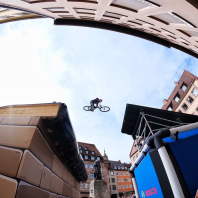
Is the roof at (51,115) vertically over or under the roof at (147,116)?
under

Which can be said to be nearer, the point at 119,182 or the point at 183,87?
the point at 183,87

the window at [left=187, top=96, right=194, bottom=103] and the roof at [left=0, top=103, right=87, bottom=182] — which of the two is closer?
the roof at [left=0, top=103, right=87, bottom=182]

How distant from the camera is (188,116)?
13.4ft

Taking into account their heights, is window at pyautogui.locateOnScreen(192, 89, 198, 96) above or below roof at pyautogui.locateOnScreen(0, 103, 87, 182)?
above

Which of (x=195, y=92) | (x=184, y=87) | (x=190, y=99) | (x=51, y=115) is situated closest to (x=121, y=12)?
(x=51, y=115)

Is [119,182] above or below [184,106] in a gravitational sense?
below

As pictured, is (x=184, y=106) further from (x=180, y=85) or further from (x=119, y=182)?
(x=119, y=182)

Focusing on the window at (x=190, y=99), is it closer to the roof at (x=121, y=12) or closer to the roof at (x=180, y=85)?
the roof at (x=180, y=85)

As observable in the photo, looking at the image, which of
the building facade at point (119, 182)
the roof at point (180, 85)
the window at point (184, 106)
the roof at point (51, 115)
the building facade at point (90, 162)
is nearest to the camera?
the roof at point (51, 115)

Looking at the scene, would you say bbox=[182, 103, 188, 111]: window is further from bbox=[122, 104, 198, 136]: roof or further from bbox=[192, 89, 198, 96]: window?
bbox=[122, 104, 198, 136]: roof

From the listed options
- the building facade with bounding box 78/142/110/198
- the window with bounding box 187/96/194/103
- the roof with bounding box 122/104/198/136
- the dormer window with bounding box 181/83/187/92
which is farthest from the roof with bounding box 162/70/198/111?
the roof with bounding box 122/104/198/136

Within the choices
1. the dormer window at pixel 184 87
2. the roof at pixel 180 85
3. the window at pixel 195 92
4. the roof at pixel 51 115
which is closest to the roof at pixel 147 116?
the roof at pixel 51 115

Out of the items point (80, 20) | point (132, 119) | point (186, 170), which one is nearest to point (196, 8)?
point (132, 119)

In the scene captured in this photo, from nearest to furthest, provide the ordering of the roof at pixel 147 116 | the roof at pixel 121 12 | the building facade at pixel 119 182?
the roof at pixel 147 116 < the roof at pixel 121 12 < the building facade at pixel 119 182
